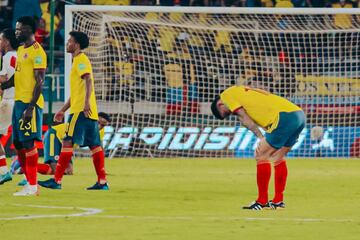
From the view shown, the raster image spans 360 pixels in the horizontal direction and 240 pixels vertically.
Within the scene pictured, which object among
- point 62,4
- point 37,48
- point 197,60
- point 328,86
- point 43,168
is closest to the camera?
point 37,48

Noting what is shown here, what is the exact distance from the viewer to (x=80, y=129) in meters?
17.0

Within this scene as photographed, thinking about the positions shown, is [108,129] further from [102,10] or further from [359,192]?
[359,192]

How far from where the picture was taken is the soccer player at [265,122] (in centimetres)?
1412

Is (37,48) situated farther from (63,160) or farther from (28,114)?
(63,160)

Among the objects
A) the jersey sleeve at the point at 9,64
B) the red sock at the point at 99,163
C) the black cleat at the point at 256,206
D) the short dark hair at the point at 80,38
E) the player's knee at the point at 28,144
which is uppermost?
the short dark hair at the point at 80,38

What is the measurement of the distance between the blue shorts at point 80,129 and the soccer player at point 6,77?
126 cm

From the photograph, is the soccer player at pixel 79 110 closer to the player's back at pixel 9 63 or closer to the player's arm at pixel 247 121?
the player's back at pixel 9 63

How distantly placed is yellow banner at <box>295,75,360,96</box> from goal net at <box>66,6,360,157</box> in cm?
2

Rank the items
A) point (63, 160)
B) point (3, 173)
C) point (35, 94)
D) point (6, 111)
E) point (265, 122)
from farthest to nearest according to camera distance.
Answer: point (6, 111)
point (3, 173)
point (63, 160)
point (35, 94)
point (265, 122)

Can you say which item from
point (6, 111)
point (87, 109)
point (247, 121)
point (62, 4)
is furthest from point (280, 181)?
point (62, 4)

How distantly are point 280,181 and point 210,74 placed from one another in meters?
12.2

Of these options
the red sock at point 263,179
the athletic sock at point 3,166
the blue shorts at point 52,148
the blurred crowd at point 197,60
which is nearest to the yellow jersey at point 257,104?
the red sock at point 263,179

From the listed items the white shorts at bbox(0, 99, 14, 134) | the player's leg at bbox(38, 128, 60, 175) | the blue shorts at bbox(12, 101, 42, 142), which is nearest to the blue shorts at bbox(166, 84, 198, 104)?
the player's leg at bbox(38, 128, 60, 175)

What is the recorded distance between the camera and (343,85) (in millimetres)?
25656
